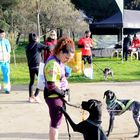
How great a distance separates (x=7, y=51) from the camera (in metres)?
11.8

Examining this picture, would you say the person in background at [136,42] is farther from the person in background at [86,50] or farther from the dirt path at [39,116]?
the dirt path at [39,116]

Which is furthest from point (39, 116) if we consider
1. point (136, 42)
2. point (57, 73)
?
point (136, 42)

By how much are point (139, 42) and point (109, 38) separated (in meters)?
4.33

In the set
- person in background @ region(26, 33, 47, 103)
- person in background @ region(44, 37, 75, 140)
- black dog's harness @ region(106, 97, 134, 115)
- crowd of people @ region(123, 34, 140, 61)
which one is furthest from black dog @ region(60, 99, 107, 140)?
crowd of people @ region(123, 34, 140, 61)

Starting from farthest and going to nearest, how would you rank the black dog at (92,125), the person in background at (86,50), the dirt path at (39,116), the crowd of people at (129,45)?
1. the crowd of people at (129,45)
2. the person in background at (86,50)
3. the dirt path at (39,116)
4. the black dog at (92,125)

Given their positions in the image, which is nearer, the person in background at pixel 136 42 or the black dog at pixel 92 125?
the black dog at pixel 92 125

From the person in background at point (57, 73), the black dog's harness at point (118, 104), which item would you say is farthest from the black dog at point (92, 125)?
the black dog's harness at point (118, 104)

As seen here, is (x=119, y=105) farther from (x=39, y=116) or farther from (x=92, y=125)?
(x=39, y=116)

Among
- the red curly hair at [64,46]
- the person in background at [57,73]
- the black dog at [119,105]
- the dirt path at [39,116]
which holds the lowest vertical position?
the dirt path at [39,116]

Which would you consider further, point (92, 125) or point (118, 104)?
point (118, 104)

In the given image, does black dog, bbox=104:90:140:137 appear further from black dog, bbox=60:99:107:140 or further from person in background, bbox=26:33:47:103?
person in background, bbox=26:33:47:103

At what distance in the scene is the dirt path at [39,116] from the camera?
7680mm

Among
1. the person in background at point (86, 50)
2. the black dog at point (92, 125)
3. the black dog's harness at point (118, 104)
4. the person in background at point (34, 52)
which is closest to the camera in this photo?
the black dog at point (92, 125)

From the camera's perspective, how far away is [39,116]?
30.0 feet
